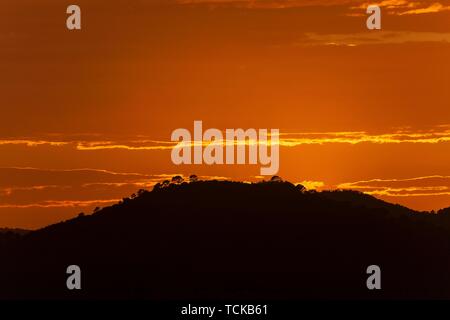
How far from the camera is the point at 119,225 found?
577 feet

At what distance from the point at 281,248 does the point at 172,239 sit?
17.5 metres

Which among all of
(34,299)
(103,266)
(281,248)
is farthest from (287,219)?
(34,299)

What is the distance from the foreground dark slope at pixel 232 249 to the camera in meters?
165

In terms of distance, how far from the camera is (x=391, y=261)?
174 metres

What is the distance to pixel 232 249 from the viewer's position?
170m

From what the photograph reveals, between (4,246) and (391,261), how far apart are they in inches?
2470

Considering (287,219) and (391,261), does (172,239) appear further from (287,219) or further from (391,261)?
(391,261)

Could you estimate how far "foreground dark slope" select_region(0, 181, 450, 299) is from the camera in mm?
164625
